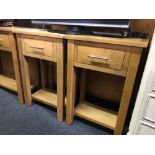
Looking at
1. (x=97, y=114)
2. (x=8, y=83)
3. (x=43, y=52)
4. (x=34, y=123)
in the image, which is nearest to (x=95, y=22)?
(x=43, y=52)

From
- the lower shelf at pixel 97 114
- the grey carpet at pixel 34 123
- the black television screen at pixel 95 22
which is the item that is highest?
the black television screen at pixel 95 22

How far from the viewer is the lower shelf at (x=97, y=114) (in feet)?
3.60

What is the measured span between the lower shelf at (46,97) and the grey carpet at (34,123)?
0.11 meters

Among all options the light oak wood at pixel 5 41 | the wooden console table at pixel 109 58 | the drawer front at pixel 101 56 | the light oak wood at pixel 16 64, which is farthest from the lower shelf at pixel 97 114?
the light oak wood at pixel 5 41

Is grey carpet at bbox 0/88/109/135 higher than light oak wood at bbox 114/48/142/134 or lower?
lower

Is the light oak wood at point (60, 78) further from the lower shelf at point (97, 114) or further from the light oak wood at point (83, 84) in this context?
the light oak wood at point (83, 84)

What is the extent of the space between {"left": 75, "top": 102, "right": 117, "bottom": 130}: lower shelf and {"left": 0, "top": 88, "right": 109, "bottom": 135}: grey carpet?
0.33 ft

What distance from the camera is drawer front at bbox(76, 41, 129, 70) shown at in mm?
808

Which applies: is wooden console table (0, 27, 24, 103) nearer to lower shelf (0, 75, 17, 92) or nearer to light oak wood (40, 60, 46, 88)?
lower shelf (0, 75, 17, 92)

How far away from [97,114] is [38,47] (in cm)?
70

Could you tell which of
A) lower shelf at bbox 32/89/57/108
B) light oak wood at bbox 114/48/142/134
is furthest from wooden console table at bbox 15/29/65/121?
light oak wood at bbox 114/48/142/134

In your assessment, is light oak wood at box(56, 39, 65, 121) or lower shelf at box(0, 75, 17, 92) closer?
light oak wood at box(56, 39, 65, 121)

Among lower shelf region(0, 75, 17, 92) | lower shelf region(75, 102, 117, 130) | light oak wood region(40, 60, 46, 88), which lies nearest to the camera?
lower shelf region(75, 102, 117, 130)

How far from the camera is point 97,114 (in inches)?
46.4
